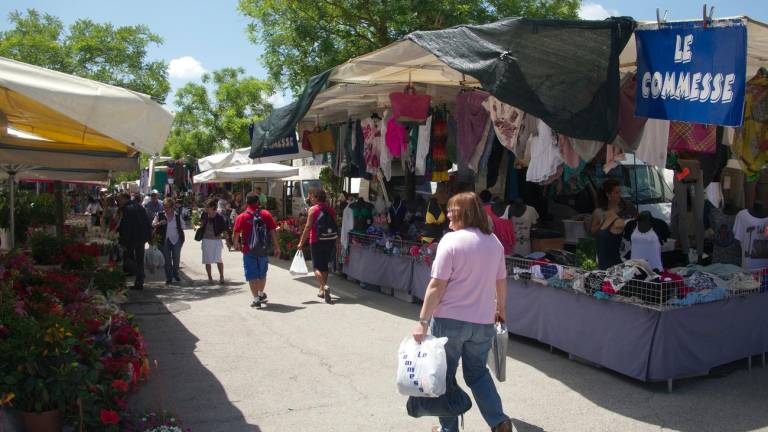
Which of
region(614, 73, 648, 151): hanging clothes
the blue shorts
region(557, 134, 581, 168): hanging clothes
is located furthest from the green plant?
region(614, 73, 648, 151): hanging clothes

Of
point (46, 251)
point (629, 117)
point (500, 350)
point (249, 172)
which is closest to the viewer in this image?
point (500, 350)

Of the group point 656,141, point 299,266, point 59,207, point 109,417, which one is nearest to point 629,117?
point 656,141

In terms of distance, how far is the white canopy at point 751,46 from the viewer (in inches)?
210

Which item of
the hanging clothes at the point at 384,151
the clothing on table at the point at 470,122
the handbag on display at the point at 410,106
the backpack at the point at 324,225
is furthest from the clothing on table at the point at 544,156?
the hanging clothes at the point at 384,151

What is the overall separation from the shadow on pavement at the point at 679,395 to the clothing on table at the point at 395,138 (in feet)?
16.0

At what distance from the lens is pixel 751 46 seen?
631 centimetres

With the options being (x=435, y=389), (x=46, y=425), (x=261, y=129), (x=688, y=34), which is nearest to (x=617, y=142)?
(x=688, y=34)

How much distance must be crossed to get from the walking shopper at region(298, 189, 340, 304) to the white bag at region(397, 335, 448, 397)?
5.91 metres

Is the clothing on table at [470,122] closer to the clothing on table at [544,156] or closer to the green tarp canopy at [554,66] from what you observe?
the clothing on table at [544,156]

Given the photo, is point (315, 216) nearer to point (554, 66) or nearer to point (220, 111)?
point (554, 66)

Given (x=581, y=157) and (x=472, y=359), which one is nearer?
(x=472, y=359)

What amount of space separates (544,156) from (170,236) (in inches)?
298

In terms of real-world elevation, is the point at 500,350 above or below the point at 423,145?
below

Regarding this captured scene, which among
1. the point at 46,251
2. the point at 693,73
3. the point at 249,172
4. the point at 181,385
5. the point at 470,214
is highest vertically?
the point at 693,73
